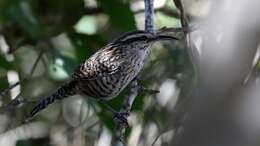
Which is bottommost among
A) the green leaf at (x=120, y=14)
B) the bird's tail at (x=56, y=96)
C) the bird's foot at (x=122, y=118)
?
the bird's tail at (x=56, y=96)

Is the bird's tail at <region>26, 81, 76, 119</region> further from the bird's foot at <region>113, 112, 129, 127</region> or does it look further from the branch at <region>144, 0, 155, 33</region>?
the branch at <region>144, 0, 155, 33</region>

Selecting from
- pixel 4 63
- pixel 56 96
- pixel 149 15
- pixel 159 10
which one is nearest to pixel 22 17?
pixel 4 63

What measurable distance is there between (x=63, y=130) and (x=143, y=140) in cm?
102

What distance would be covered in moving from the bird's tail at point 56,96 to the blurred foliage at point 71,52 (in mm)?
160

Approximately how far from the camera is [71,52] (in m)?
5.12

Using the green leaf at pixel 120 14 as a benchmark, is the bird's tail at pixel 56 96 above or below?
below

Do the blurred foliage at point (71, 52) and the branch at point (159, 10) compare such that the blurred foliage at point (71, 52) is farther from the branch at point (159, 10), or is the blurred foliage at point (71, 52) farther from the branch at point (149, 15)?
A: the branch at point (149, 15)

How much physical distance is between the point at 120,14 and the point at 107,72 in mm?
Result: 443

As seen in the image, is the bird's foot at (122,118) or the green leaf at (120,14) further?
the green leaf at (120,14)

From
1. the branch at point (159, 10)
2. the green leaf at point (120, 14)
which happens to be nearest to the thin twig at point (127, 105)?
the green leaf at point (120, 14)

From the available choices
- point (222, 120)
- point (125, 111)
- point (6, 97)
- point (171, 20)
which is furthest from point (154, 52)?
point (222, 120)

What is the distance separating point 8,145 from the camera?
5.52 meters

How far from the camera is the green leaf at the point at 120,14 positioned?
4.65m

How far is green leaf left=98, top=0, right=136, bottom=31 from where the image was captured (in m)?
4.65
